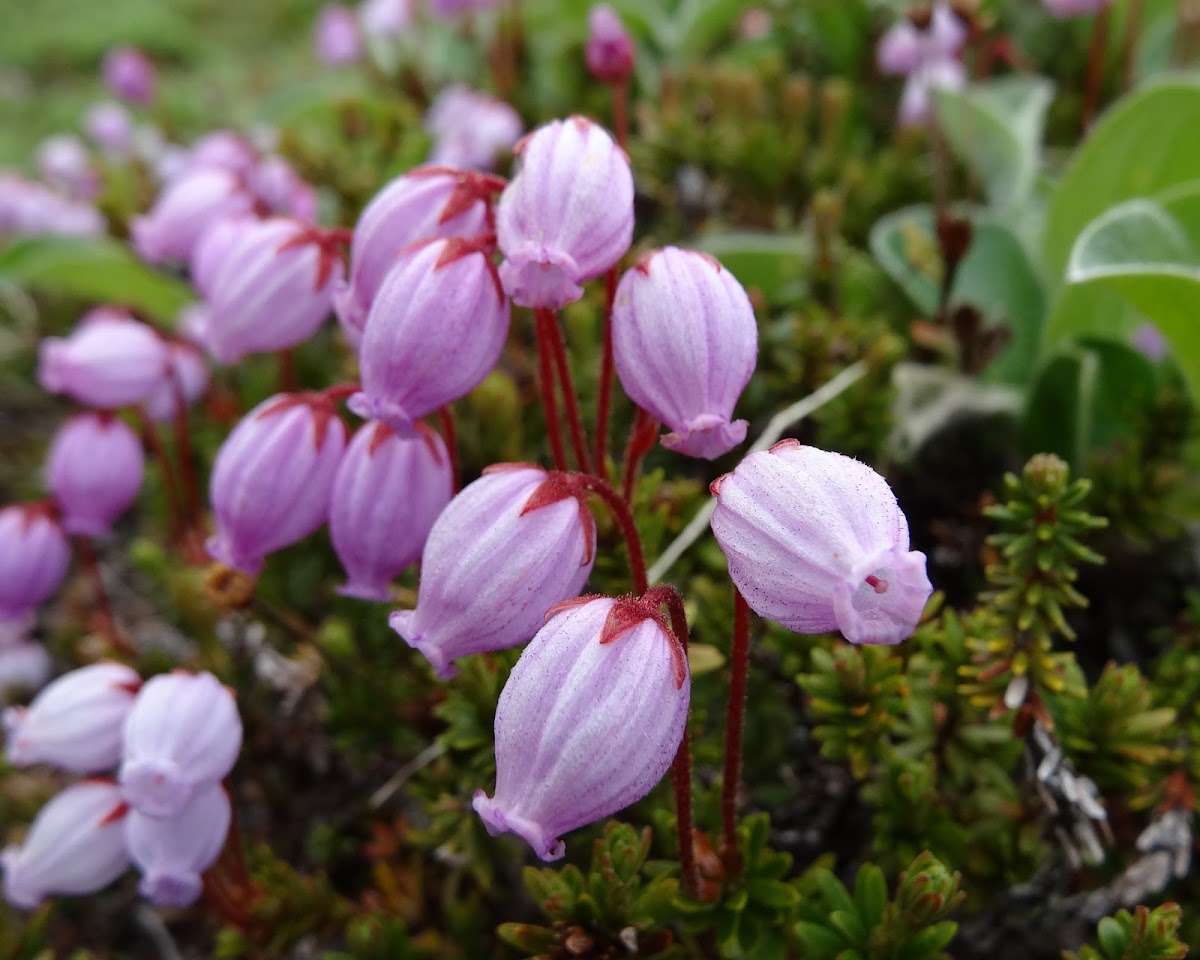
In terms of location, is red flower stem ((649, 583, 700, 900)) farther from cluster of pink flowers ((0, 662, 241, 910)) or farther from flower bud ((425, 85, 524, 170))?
flower bud ((425, 85, 524, 170))

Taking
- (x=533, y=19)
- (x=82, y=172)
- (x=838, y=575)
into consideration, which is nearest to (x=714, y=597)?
(x=838, y=575)

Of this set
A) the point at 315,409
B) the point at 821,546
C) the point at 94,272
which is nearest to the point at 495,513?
the point at 821,546

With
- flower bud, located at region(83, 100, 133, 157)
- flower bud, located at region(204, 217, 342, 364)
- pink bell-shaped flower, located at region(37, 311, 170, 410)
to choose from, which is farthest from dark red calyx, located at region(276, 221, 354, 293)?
flower bud, located at region(83, 100, 133, 157)

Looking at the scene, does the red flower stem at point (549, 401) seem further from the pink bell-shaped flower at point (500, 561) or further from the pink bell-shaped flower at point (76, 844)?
the pink bell-shaped flower at point (76, 844)

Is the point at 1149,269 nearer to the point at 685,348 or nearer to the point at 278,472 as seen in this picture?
the point at 685,348

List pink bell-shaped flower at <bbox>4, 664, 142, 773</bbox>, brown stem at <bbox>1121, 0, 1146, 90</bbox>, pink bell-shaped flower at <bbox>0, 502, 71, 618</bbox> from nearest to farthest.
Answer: pink bell-shaped flower at <bbox>4, 664, 142, 773</bbox>
pink bell-shaped flower at <bbox>0, 502, 71, 618</bbox>
brown stem at <bbox>1121, 0, 1146, 90</bbox>

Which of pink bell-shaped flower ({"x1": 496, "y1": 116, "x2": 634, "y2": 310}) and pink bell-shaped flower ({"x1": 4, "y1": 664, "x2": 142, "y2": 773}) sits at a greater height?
pink bell-shaped flower ({"x1": 496, "y1": 116, "x2": 634, "y2": 310})

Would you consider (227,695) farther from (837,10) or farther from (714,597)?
(837,10)
